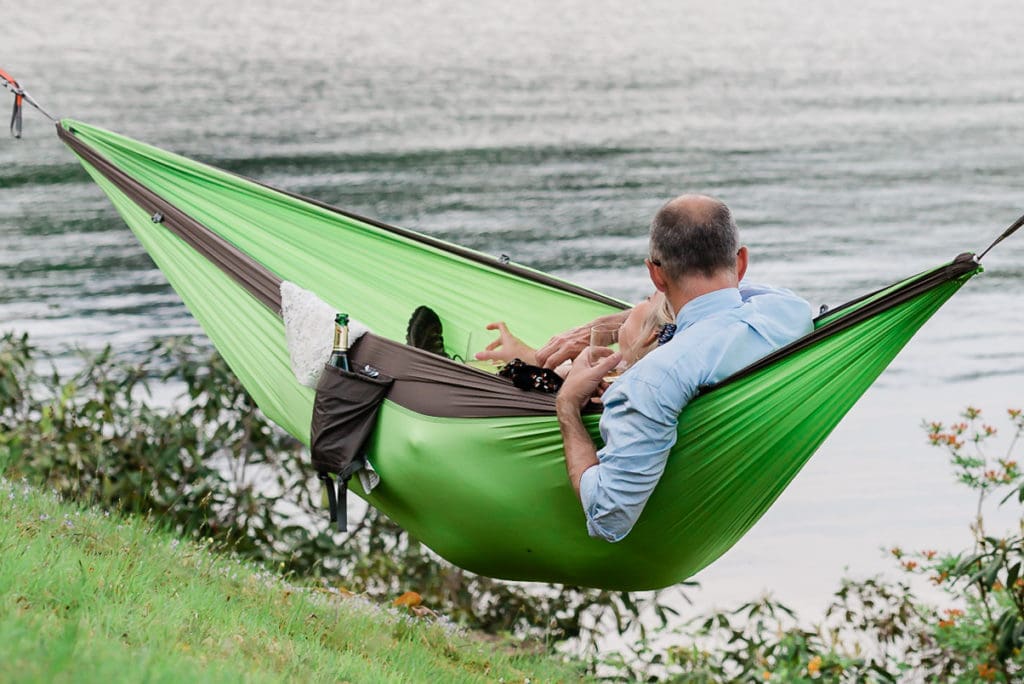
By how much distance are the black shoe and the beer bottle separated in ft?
1.59

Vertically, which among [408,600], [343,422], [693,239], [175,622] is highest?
[693,239]

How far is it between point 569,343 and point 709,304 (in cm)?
78

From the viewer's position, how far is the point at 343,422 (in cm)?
261

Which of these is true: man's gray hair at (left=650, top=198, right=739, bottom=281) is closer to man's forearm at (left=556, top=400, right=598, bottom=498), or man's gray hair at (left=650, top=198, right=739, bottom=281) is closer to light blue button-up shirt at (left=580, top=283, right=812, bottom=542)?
light blue button-up shirt at (left=580, top=283, right=812, bottom=542)

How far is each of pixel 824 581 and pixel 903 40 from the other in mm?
28265

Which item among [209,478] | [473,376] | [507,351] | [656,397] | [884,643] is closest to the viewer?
[656,397]

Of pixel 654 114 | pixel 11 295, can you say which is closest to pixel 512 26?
pixel 654 114

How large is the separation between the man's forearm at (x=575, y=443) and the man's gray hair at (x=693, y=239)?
29 cm

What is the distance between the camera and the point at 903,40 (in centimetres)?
2989

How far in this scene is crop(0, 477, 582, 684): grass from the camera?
177cm

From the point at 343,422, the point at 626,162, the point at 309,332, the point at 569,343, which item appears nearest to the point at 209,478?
the point at 309,332

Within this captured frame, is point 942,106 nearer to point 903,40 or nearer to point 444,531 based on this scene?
point 903,40

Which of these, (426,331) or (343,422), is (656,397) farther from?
(426,331)

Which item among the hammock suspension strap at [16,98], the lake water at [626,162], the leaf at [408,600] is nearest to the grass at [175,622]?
the leaf at [408,600]
